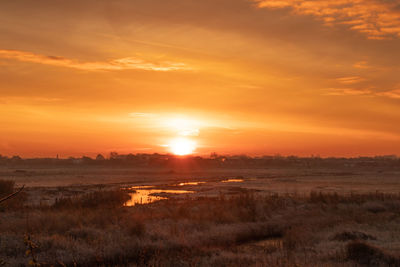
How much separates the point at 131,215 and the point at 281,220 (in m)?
8.77

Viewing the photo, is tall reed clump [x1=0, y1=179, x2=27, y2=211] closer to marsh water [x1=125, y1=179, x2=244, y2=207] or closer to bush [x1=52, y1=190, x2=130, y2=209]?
bush [x1=52, y1=190, x2=130, y2=209]

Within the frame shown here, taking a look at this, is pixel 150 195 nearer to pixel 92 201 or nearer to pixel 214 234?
pixel 92 201

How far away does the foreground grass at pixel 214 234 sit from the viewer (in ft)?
41.3

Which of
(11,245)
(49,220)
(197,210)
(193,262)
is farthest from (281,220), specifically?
(11,245)

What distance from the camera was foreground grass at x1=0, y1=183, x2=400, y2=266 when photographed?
12.6 metres

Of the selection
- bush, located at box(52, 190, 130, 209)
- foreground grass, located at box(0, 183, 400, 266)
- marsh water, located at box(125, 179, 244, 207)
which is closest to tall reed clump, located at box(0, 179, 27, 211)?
foreground grass, located at box(0, 183, 400, 266)

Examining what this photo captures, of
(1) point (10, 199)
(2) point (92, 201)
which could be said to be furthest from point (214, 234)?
(1) point (10, 199)

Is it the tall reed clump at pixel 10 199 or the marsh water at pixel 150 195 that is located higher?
the tall reed clump at pixel 10 199

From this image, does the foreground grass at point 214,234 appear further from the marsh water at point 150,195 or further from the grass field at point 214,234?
the marsh water at point 150,195

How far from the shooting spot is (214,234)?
1716 cm

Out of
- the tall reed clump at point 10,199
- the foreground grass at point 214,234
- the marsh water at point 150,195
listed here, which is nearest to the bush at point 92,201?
the foreground grass at point 214,234

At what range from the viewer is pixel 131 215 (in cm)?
2077

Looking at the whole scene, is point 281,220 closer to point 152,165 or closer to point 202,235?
point 202,235

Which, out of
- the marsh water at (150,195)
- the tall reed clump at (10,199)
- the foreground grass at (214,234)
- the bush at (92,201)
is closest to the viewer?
the foreground grass at (214,234)
